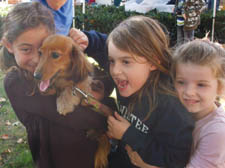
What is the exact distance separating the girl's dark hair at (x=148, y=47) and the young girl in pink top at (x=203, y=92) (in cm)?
9

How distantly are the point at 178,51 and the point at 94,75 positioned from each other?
53 centimetres

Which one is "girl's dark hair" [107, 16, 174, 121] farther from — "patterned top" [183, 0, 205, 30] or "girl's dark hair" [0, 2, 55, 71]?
"patterned top" [183, 0, 205, 30]

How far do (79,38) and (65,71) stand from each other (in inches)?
12.7

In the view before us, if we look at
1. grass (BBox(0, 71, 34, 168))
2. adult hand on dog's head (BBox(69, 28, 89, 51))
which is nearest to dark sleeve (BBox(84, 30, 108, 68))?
adult hand on dog's head (BBox(69, 28, 89, 51))

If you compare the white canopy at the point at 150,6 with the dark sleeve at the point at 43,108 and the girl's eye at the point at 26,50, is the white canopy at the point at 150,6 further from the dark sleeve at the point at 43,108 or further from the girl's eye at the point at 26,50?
the girl's eye at the point at 26,50

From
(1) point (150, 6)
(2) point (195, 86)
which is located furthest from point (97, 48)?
(1) point (150, 6)

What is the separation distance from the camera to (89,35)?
1724mm

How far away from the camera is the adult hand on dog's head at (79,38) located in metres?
1.44

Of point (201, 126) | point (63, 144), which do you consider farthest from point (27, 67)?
point (201, 126)

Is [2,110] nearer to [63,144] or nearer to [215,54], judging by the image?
[63,144]

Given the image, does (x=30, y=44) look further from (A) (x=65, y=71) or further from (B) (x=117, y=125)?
(B) (x=117, y=125)

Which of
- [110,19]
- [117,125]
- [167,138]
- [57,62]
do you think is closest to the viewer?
[57,62]

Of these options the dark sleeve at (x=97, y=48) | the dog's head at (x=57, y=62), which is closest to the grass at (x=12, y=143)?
the dark sleeve at (x=97, y=48)

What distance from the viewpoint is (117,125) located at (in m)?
1.41
